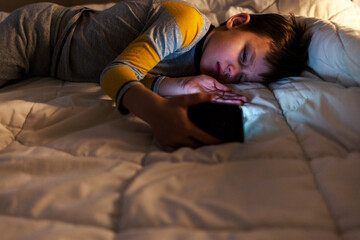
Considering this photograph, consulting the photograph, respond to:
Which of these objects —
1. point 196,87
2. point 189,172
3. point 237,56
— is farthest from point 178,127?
point 237,56

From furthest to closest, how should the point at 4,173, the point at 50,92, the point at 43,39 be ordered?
the point at 43,39, the point at 50,92, the point at 4,173

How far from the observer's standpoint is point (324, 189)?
0.42m

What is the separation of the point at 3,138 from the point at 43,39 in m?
0.56

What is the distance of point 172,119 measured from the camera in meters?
0.58

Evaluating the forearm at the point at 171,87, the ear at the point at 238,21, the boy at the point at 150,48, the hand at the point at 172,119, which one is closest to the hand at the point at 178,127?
the hand at the point at 172,119

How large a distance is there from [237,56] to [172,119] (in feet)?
1.43

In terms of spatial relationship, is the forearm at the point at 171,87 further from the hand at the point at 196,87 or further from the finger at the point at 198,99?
the finger at the point at 198,99

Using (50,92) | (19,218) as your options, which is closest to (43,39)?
(50,92)

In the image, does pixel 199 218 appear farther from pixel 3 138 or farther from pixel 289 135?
pixel 3 138

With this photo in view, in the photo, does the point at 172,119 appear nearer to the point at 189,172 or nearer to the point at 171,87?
the point at 189,172

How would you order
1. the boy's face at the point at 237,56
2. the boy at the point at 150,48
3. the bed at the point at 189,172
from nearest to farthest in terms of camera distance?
the bed at the point at 189,172
the boy at the point at 150,48
the boy's face at the point at 237,56

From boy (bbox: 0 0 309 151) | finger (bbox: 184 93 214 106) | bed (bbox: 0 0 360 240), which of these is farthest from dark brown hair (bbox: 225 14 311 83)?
finger (bbox: 184 93 214 106)

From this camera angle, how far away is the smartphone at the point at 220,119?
55cm

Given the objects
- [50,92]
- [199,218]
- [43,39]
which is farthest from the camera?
[43,39]
